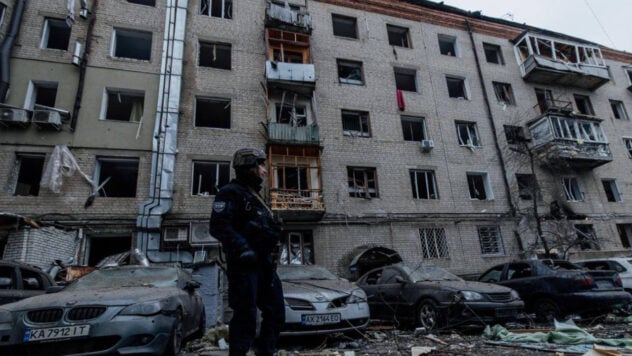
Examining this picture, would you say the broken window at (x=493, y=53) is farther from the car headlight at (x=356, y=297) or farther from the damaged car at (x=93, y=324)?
the damaged car at (x=93, y=324)

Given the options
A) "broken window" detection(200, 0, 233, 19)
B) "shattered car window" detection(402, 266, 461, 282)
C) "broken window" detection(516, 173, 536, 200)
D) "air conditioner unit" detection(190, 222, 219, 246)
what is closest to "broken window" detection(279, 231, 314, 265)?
"air conditioner unit" detection(190, 222, 219, 246)

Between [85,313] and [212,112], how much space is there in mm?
12271

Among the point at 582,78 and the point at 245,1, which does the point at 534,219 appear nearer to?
the point at 582,78

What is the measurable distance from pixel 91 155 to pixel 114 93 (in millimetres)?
2893

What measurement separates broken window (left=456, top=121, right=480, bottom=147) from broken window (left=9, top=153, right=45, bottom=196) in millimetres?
17988

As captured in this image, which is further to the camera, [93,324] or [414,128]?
[414,128]

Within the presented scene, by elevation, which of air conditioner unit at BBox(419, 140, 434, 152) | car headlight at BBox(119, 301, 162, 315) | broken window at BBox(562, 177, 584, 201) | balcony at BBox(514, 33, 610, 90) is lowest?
car headlight at BBox(119, 301, 162, 315)

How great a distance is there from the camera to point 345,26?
18.6 metres

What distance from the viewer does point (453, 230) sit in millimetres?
14930

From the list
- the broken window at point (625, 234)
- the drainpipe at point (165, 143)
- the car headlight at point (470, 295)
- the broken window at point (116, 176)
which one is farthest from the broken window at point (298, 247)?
the broken window at point (625, 234)

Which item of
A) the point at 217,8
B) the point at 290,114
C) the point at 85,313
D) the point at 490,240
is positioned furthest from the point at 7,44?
the point at 490,240

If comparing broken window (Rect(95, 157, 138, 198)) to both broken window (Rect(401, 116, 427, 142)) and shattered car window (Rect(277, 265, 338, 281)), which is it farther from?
broken window (Rect(401, 116, 427, 142))

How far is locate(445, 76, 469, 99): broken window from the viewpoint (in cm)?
1891

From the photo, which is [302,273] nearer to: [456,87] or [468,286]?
[468,286]
